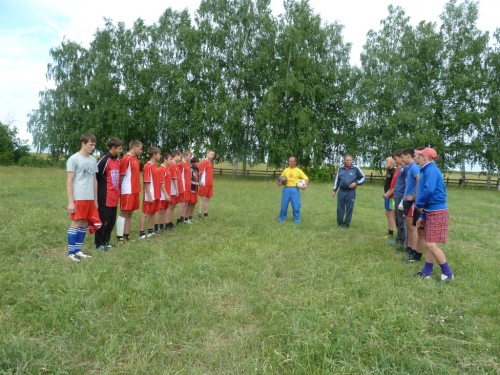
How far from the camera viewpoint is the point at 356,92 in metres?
28.0

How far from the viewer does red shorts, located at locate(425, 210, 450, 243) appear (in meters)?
4.65

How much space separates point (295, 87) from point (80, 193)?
2246 centimetres

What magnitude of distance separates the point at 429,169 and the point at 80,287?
4.65m

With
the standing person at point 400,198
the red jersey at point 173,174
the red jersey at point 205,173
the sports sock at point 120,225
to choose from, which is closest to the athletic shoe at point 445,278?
the standing person at point 400,198

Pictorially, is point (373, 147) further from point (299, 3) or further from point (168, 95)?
point (168, 95)

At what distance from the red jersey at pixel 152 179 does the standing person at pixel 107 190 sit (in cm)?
78

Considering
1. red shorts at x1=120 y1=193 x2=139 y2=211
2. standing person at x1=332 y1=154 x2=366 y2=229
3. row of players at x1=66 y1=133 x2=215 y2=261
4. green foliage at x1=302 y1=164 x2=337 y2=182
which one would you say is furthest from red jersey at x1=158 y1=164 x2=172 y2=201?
green foliage at x1=302 y1=164 x2=337 y2=182

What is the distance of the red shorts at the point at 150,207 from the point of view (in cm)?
700

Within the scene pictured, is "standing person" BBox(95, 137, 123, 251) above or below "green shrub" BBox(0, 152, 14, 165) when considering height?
below

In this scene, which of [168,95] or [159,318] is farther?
[168,95]

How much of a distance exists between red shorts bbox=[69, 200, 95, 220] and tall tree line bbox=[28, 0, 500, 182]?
20.7 metres

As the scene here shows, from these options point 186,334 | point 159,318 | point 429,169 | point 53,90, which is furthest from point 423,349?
point 53,90

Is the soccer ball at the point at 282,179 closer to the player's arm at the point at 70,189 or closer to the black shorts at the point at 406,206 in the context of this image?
the black shorts at the point at 406,206

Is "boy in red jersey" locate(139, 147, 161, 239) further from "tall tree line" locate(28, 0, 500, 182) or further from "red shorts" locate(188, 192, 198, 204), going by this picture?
"tall tree line" locate(28, 0, 500, 182)
